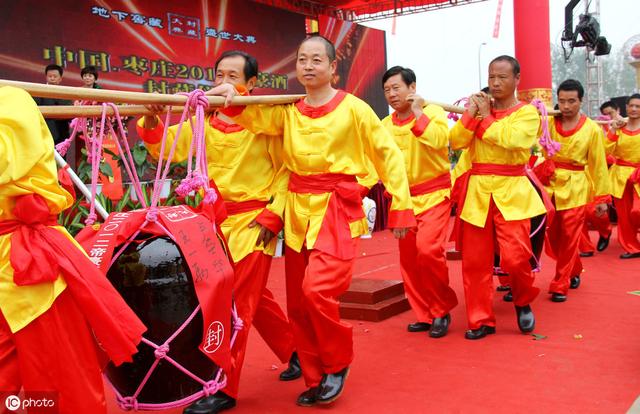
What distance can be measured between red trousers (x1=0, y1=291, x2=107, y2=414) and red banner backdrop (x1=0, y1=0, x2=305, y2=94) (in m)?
7.54

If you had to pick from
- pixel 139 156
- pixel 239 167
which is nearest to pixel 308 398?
pixel 239 167

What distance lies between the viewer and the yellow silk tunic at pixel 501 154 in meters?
4.28

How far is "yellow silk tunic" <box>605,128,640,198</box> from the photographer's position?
745 cm

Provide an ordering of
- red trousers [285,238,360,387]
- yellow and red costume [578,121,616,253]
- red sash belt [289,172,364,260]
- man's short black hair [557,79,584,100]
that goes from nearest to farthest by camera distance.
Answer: red trousers [285,238,360,387], red sash belt [289,172,364,260], man's short black hair [557,79,584,100], yellow and red costume [578,121,616,253]

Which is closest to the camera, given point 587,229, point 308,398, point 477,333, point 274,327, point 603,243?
point 308,398

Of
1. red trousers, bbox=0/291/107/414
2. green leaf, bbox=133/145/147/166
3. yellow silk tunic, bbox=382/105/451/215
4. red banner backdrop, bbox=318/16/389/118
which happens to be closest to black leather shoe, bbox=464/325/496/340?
yellow silk tunic, bbox=382/105/451/215

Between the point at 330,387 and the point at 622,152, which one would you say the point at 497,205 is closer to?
the point at 330,387

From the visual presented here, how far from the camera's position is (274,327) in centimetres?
365

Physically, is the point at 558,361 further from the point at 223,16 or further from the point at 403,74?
the point at 223,16

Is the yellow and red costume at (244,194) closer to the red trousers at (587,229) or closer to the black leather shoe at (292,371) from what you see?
the black leather shoe at (292,371)

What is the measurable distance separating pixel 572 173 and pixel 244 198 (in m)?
3.30

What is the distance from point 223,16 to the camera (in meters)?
12.2

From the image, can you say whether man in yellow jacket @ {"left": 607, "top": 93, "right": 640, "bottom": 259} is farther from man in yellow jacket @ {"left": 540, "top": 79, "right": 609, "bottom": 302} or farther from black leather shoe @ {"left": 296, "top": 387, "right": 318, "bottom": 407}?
black leather shoe @ {"left": 296, "top": 387, "right": 318, "bottom": 407}

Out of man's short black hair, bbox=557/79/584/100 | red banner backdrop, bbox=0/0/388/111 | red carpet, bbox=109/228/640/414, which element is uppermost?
red banner backdrop, bbox=0/0/388/111
